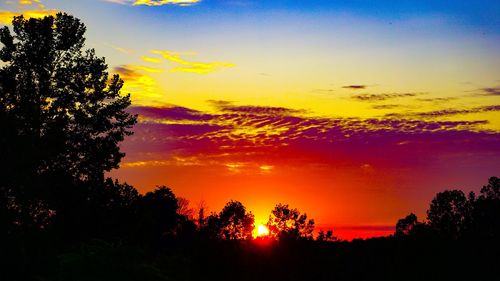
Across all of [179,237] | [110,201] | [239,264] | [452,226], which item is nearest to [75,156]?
[110,201]

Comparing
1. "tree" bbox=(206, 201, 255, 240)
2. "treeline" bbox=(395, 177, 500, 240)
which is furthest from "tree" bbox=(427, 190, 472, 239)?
"tree" bbox=(206, 201, 255, 240)

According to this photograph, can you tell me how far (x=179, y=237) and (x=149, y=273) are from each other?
62.6 meters

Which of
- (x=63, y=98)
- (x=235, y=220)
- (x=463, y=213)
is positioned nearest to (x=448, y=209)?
(x=463, y=213)

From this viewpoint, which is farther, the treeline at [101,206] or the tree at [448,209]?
the tree at [448,209]

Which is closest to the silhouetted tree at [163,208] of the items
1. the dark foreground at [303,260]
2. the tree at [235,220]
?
the tree at [235,220]

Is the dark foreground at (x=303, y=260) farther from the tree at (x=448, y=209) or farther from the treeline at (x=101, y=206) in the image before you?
the tree at (x=448, y=209)

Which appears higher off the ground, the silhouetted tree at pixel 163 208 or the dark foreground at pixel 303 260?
the silhouetted tree at pixel 163 208

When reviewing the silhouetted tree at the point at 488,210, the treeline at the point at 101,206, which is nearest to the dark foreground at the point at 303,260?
the treeline at the point at 101,206

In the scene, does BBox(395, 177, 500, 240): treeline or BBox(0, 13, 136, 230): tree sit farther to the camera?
BBox(395, 177, 500, 240): treeline

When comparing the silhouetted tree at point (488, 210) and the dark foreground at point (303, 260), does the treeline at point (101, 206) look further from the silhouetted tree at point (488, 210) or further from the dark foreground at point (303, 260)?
the silhouetted tree at point (488, 210)

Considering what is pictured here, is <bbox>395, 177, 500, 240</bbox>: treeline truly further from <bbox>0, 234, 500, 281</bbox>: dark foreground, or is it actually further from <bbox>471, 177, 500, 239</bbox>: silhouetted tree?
<bbox>0, 234, 500, 281</bbox>: dark foreground

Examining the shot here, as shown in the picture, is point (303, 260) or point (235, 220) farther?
point (235, 220)

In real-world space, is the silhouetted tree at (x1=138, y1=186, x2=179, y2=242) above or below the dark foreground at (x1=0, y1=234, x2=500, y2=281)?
above

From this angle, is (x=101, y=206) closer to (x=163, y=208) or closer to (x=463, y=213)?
(x=163, y=208)
